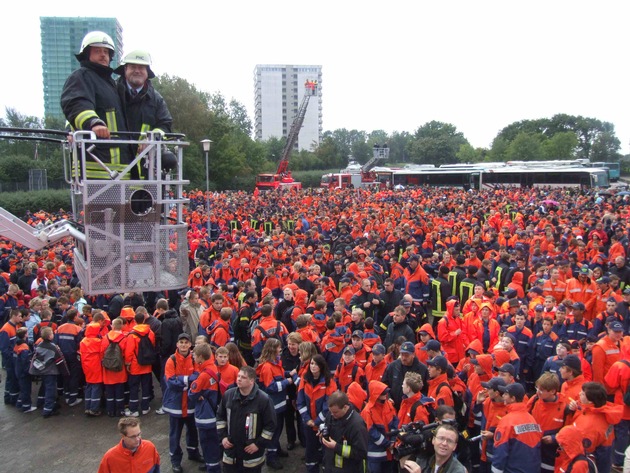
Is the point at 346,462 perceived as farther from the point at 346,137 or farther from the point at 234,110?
the point at 346,137

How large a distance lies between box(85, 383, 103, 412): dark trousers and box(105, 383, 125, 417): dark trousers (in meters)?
0.13

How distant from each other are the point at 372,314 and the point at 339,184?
42982 millimetres

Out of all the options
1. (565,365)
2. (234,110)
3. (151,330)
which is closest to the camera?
(565,365)

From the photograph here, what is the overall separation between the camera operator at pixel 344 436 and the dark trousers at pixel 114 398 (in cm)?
456

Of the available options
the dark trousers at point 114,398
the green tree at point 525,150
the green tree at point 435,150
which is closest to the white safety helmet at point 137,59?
the dark trousers at point 114,398

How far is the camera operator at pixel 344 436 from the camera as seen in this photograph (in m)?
5.02

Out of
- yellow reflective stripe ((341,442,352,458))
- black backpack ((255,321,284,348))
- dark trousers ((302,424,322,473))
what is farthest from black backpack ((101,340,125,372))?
yellow reflective stripe ((341,442,352,458))

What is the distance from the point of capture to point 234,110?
108062 mm

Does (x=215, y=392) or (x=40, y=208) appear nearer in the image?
(x=215, y=392)

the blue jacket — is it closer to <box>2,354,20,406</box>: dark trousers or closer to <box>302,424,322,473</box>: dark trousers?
<box>302,424,322,473</box>: dark trousers

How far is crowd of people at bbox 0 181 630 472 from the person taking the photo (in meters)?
5.16

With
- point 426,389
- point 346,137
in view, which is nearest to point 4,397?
point 426,389

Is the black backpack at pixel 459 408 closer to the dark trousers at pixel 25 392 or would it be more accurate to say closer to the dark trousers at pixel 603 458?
the dark trousers at pixel 603 458

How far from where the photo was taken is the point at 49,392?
840cm
